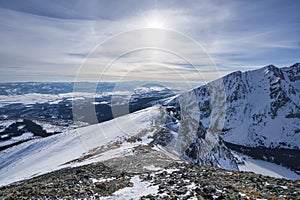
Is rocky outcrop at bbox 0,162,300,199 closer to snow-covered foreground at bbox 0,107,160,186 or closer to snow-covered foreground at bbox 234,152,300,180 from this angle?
snow-covered foreground at bbox 0,107,160,186

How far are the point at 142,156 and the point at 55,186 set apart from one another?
13329mm

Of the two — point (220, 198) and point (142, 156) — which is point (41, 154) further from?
point (220, 198)

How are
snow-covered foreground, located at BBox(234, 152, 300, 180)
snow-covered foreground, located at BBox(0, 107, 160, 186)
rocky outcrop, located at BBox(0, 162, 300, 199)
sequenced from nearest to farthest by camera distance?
rocky outcrop, located at BBox(0, 162, 300, 199) < snow-covered foreground, located at BBox(0, 107, 160, 186) < snow-covered foreground, located at BBox(234, 152, 300, 180)

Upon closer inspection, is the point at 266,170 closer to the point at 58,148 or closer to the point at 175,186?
the point at 58,148

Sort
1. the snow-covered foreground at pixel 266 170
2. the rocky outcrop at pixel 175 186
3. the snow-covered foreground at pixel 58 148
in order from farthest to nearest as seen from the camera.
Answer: the snow-covered foreground at pixel 266 170, the snow-covered foreground at pixel 58 148, the rocky outcrop at pixel 175 186

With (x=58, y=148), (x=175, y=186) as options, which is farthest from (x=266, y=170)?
(x=175, y=186)

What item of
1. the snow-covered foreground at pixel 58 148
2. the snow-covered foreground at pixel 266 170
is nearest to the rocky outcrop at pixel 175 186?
the snow-covered foreground at pixel 58 148

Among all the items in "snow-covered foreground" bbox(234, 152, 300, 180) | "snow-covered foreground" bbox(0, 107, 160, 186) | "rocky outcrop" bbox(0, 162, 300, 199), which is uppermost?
"rocky outcrop" bbox(0, 162, 300, 199)

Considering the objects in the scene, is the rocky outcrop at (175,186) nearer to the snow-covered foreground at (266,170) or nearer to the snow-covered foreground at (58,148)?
the snow-covered foreground at (58,148)

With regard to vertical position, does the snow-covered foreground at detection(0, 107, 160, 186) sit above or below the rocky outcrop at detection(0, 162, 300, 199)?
below

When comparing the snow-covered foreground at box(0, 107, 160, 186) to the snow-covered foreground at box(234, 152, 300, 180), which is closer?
the snow-covered foreground at box(0, 107, 160, 186)

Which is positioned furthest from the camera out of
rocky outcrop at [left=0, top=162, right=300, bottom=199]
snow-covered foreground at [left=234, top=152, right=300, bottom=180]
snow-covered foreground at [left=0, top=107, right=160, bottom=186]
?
snow-covered foreground at [left=234, top=152, right=300, bottom=180]

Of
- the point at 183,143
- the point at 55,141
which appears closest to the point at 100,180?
the point at 183,143

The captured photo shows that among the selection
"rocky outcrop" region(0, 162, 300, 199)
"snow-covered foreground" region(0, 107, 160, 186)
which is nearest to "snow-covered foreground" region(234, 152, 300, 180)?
"snow-covered foreground" region(0, 107, 160, 186)
